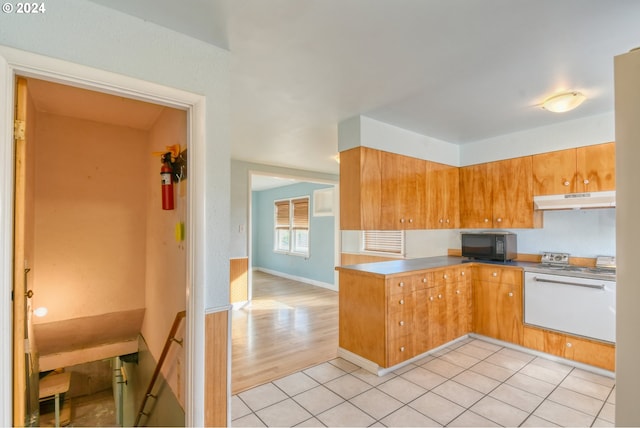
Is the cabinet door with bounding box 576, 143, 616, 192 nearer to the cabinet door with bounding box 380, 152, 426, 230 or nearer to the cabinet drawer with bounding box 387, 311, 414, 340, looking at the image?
the cabinet door with bounding box 380, 152, 426, 230

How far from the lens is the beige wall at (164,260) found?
2248 mm

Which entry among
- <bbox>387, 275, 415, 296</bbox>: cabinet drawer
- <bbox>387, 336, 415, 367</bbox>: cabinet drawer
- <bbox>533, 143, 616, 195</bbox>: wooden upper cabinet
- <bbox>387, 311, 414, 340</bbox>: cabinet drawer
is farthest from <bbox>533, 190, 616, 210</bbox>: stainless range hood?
<bbox>387, 336, 415, 367</bbox>: cabinet drawer

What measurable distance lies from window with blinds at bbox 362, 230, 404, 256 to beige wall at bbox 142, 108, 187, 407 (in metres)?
3.32

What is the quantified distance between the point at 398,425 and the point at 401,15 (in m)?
2.58

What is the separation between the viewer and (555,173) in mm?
3346

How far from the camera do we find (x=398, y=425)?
2.09 metres

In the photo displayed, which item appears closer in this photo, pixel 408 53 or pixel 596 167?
pixel 408 53

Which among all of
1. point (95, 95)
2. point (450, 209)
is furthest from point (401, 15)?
point (450, 209)

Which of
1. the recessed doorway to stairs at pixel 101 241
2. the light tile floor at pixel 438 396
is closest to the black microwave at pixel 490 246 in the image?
the light tile floor at pixel 438 396

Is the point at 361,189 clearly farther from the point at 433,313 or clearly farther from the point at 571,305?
the point at 571,305

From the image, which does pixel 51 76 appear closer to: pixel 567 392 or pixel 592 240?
pixel 567 392

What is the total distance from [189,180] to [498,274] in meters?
3.45

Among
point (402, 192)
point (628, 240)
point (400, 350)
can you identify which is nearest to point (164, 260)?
point (400, 350)

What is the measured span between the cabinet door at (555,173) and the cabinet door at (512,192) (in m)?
0.07
